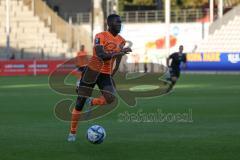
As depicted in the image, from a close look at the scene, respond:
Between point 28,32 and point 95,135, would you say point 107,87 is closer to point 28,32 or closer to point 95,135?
point 95,135

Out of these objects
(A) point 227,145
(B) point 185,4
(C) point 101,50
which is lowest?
(A) point 227,145

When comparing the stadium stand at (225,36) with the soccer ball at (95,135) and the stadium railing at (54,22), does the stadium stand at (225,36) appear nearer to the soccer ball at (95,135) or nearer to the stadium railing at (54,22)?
the stadium railing at (54,22)

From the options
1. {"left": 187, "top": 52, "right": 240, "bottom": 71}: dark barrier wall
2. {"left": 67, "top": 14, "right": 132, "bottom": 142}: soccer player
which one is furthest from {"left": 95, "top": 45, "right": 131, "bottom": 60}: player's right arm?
{"left": 187, "top": 52, "right": 240, "bottom": 71}: dark barrier wall

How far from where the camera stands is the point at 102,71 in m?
14.1

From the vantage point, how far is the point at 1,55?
6500 centimetres

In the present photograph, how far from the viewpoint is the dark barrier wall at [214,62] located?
5612 centimetres

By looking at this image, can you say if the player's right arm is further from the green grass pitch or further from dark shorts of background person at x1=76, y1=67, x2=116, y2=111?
the green grass pitch

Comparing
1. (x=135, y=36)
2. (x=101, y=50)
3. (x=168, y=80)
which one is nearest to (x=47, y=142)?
(x=101, y=50)

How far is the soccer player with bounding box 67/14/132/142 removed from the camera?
1384cm

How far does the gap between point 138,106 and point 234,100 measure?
4215mm

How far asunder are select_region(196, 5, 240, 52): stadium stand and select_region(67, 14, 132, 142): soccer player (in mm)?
49346

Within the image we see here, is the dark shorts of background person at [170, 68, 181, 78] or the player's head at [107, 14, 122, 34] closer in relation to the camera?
the player's head at [107, 14, 122, 34]

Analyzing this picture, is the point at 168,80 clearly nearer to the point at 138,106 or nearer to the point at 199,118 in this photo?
the point at 138,106

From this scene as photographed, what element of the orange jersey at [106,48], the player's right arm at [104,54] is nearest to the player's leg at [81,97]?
the orange jersey at [106,48]
